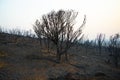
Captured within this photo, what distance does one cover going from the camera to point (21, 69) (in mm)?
31859

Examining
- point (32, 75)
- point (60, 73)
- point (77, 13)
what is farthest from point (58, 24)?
point (32, 75)

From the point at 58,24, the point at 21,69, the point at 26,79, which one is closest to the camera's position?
the point at 26,79

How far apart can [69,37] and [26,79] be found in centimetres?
1768

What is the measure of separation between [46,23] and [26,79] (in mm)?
17673

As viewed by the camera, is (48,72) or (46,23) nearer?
(48,72)

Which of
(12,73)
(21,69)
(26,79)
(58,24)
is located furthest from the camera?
(58,24)

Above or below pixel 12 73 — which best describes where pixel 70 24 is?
above

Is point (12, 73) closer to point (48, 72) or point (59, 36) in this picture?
point (48, 72)

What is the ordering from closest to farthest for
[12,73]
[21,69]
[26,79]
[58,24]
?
[26,79], [12,73], [21,69], [58,24]

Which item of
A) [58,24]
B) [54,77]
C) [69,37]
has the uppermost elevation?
[58,24]

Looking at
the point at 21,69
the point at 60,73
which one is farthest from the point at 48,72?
the point at 21,69

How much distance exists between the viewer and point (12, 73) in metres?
28.5

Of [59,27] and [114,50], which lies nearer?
[59,27]

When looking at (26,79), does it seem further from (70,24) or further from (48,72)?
(70,24)
